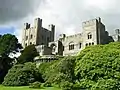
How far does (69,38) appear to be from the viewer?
2815 inches

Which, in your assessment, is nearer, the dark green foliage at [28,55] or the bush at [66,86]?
the bush at [66,86]

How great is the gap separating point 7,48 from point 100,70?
114 feet

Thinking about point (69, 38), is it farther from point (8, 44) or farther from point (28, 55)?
point (8, 44)

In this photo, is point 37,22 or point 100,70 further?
point 37,22

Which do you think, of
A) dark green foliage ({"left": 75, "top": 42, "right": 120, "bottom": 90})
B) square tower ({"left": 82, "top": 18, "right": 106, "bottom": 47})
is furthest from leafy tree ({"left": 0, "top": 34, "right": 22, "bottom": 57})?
dark green foliage ({"left": 75, "top": 42, "right": 120, "bottom": 90})

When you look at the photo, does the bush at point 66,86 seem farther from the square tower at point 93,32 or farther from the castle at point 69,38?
the square tower at point 93,32

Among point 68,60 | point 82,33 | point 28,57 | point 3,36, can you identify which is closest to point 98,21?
point 82,33

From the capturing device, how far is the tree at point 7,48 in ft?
200

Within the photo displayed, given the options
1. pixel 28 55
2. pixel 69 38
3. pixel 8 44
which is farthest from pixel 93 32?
pixel 8 44

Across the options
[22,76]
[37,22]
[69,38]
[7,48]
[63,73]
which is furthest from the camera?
[37,22]

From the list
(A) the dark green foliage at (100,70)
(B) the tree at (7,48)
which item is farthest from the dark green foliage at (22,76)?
(B) the tree at (7,48)

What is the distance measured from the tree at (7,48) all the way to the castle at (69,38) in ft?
19.0

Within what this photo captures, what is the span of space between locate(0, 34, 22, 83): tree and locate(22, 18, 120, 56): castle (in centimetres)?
579

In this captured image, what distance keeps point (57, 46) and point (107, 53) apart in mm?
35752
